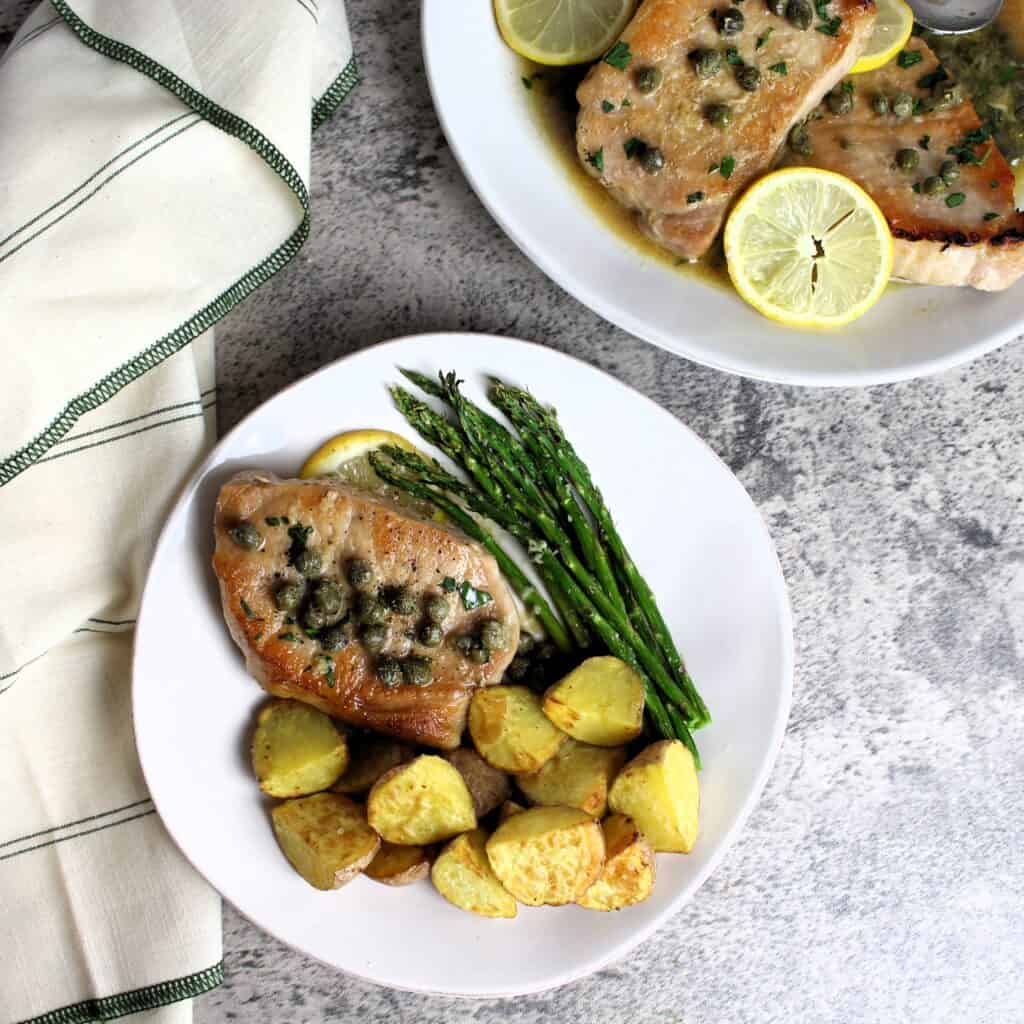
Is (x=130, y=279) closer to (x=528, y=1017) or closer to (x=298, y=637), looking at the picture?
(x=298, y=637)

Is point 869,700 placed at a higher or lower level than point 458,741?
lower

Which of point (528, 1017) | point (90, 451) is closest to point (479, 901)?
point (528, 1017)

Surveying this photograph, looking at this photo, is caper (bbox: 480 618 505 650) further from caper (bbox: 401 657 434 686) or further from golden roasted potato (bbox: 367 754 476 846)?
golden roasted potato (bbox: 367 754 476 846)

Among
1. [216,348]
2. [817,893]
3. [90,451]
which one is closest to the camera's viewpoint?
[90,451]

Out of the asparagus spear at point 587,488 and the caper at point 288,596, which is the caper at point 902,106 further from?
the caper at point 288,596

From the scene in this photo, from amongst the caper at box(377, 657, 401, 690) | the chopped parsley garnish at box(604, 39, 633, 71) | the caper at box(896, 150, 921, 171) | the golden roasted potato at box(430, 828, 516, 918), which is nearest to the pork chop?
the caper at box(896, 150, 921, 171)

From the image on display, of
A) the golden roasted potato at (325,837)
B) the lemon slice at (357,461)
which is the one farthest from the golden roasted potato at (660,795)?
the lemon slice at (357,461)

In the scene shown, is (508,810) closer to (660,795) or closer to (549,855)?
(549,855)
